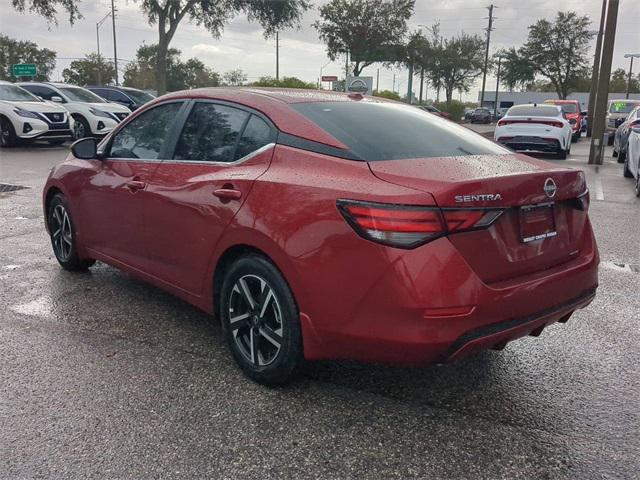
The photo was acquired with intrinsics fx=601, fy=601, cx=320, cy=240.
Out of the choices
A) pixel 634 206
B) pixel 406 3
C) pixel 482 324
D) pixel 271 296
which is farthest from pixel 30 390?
pixel 406 3

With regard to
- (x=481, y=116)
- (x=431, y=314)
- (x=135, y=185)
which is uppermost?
(x=135, y=185)

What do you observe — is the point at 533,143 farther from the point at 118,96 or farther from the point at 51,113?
the point at 118,96

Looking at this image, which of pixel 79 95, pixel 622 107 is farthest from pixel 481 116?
pixel 79 95

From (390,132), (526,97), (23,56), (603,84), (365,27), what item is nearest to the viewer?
(390,132)

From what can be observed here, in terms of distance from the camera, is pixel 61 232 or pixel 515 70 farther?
pixel 515 70

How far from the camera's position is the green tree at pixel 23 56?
6581cm

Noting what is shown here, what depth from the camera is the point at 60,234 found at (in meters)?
5.28

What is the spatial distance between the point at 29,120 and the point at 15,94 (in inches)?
56.8

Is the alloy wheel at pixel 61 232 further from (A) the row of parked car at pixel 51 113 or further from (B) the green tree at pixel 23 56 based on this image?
(B) the green tree at pixel 23 56

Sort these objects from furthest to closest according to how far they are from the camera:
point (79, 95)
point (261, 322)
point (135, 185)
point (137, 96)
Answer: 1. point (137, 96)
2. point (79, 95)
3. point (135, 185)
4. point (261, 322)

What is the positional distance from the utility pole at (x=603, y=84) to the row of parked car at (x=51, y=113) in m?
13.0

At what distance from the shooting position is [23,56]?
70.1 m

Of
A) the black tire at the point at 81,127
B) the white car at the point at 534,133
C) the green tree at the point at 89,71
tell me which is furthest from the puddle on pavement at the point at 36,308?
the green tree at the point at 89,71

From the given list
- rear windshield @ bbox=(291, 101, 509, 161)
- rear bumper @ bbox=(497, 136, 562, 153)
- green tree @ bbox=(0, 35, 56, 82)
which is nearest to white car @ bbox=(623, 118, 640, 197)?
rear bumper @ bbox=(497, 136, 562, 153)
